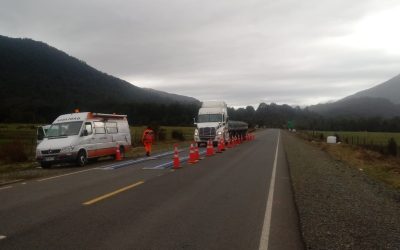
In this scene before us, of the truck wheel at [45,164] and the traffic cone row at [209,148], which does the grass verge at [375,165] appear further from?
the truck wheel at [45,164]

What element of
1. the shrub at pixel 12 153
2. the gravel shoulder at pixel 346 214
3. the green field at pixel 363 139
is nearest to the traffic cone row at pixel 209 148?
the gravel shoulder at pixel 346 214

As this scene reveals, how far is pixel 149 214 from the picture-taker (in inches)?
334

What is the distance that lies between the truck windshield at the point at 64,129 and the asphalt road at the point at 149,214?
6.82 metres

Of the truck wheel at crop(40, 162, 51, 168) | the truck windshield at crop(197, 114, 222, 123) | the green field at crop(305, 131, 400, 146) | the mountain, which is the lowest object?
the green field at crop(305, 131, 400, 146)

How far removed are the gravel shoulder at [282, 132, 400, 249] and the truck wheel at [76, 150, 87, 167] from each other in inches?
411

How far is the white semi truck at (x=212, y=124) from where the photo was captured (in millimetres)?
35969

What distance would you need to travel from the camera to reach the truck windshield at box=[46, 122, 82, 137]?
68.9 ft

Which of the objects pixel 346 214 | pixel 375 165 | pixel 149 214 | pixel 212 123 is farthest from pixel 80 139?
pixel 375 165

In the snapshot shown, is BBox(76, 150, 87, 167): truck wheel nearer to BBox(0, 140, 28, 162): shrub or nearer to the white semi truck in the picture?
BBox(0, 140, 28, 162): shrub

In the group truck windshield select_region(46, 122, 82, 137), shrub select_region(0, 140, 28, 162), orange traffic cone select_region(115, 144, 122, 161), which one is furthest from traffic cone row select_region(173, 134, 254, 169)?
shrub select_region(0, 140, 28, 162)

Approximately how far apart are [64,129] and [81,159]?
6.64ft

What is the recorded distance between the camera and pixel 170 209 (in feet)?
29.7

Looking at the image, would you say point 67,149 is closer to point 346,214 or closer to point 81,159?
point 81,159

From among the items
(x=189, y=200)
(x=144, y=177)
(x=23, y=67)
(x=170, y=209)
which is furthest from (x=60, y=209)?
(x=23, y=67)
